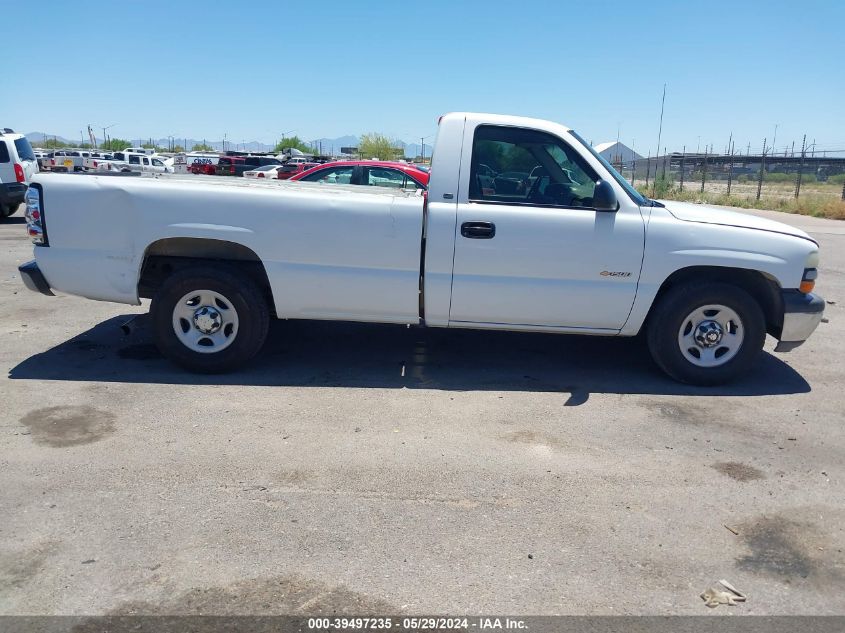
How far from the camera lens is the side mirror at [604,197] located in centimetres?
549

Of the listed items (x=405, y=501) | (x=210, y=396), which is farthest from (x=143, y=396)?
(x=405, y=501)

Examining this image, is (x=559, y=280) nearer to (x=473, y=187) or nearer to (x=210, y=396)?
(x=473, y=187)

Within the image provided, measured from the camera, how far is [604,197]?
5.49m

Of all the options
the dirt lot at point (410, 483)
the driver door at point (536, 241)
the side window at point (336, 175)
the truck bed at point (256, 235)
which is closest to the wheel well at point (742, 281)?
the driver door at point (536, 241)

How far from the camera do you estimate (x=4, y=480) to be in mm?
3998

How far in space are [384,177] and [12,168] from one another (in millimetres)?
9013

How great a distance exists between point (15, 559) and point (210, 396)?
7.06 ft

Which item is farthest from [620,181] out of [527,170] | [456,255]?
[456,255]

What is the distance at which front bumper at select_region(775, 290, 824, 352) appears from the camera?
5727mm

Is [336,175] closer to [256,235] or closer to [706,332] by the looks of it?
[256,235]

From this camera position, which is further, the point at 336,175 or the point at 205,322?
the point at 336,175

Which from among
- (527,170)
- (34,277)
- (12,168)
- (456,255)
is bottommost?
(34,277)

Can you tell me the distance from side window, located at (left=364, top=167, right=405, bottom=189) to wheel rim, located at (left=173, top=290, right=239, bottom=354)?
7202 millimetres

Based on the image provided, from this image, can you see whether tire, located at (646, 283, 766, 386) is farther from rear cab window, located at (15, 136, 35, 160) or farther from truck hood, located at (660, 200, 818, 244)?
rear cab window, located at (15, 136, 35, 160)
